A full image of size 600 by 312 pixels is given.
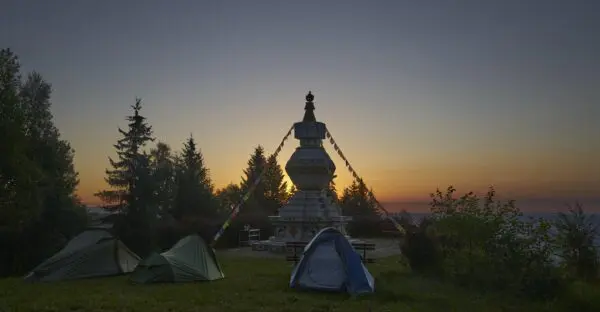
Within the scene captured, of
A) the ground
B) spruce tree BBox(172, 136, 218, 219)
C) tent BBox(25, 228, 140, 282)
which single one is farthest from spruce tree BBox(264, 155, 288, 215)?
the ground

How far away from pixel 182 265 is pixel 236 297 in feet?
12.7

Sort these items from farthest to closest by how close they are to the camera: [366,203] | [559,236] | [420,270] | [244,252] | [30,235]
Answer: [366,203]
[244,252]
[30,235]
[420,270]
[559,236]

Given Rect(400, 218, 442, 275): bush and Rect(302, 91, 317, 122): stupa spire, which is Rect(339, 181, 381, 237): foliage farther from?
Rect(400, 218, 442, 275): bush

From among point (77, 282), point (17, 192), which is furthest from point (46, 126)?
point (77, 282)

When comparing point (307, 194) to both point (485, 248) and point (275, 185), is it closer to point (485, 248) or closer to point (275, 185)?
point (485, 248)

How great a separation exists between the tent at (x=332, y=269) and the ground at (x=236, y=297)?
0.39 m

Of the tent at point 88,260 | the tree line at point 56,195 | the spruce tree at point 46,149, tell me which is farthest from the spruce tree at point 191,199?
the tent at point 88,260

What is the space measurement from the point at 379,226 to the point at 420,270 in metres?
24.7

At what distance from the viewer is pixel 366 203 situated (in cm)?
5041

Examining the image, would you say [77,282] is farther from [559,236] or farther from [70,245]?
[559,236]

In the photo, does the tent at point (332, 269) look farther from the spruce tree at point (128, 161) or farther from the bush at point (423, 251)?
the spruce tree at point (128, 161)

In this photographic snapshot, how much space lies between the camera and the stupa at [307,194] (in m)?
30.5

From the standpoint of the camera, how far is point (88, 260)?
59.8 ft

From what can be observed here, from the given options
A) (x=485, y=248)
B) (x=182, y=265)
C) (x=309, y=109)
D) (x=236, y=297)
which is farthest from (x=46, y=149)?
(x=485, y=248)
